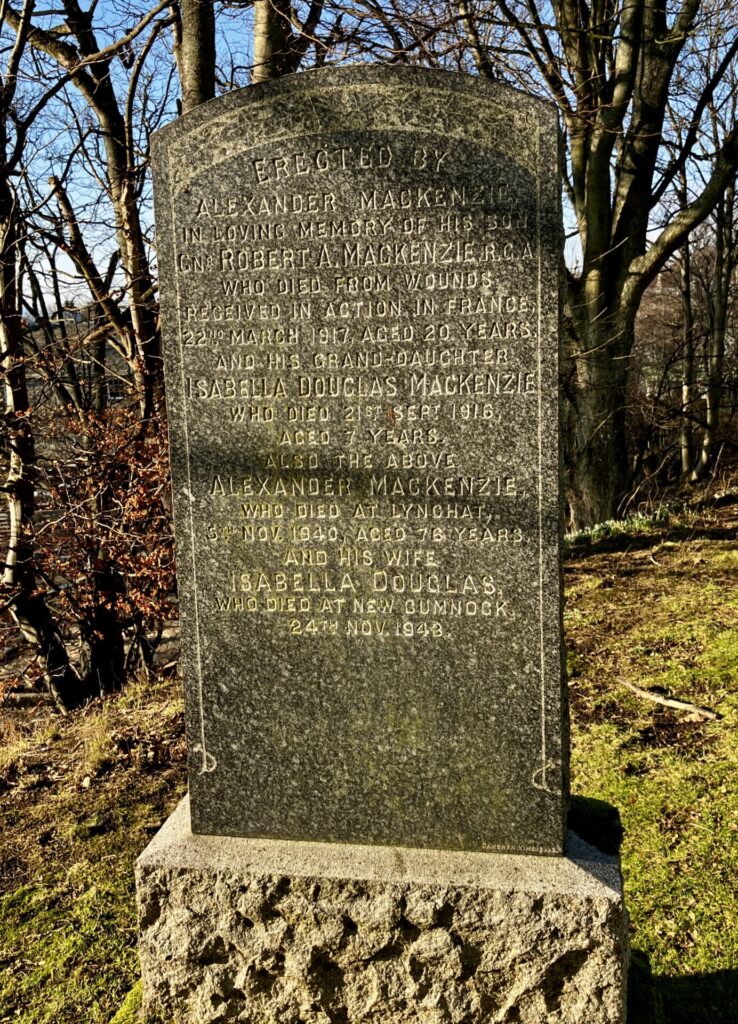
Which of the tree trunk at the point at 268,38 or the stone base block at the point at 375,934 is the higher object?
the tree trunk at the point at 268,38

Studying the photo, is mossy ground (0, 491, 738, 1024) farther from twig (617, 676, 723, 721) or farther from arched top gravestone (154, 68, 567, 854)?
arched top gravestone (154, 68, 567, 854)

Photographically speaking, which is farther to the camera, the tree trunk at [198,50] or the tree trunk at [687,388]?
the tree trunk at [687,388]

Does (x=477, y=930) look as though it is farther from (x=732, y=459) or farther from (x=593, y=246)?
(x=732, y=459)

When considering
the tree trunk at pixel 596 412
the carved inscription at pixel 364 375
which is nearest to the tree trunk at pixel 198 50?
the tree trunk at pixel 596 412

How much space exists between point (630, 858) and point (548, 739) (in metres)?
1.27

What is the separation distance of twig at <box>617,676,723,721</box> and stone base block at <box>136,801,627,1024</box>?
6.47ft

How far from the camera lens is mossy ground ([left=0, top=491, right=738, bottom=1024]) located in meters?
3.00

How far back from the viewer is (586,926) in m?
2.43

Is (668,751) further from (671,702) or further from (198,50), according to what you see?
(198,50)

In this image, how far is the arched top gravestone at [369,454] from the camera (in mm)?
2400

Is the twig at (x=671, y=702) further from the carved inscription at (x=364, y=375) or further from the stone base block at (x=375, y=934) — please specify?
the carved inscription at (x=364, y=375)

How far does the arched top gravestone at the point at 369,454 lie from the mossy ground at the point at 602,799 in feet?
3.00

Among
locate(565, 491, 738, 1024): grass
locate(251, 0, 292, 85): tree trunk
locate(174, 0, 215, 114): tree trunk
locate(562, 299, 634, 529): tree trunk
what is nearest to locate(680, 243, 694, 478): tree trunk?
locate(562, 299, 634, 529): tree trunk

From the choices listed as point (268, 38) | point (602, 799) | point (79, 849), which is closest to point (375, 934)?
point (602, 799)
